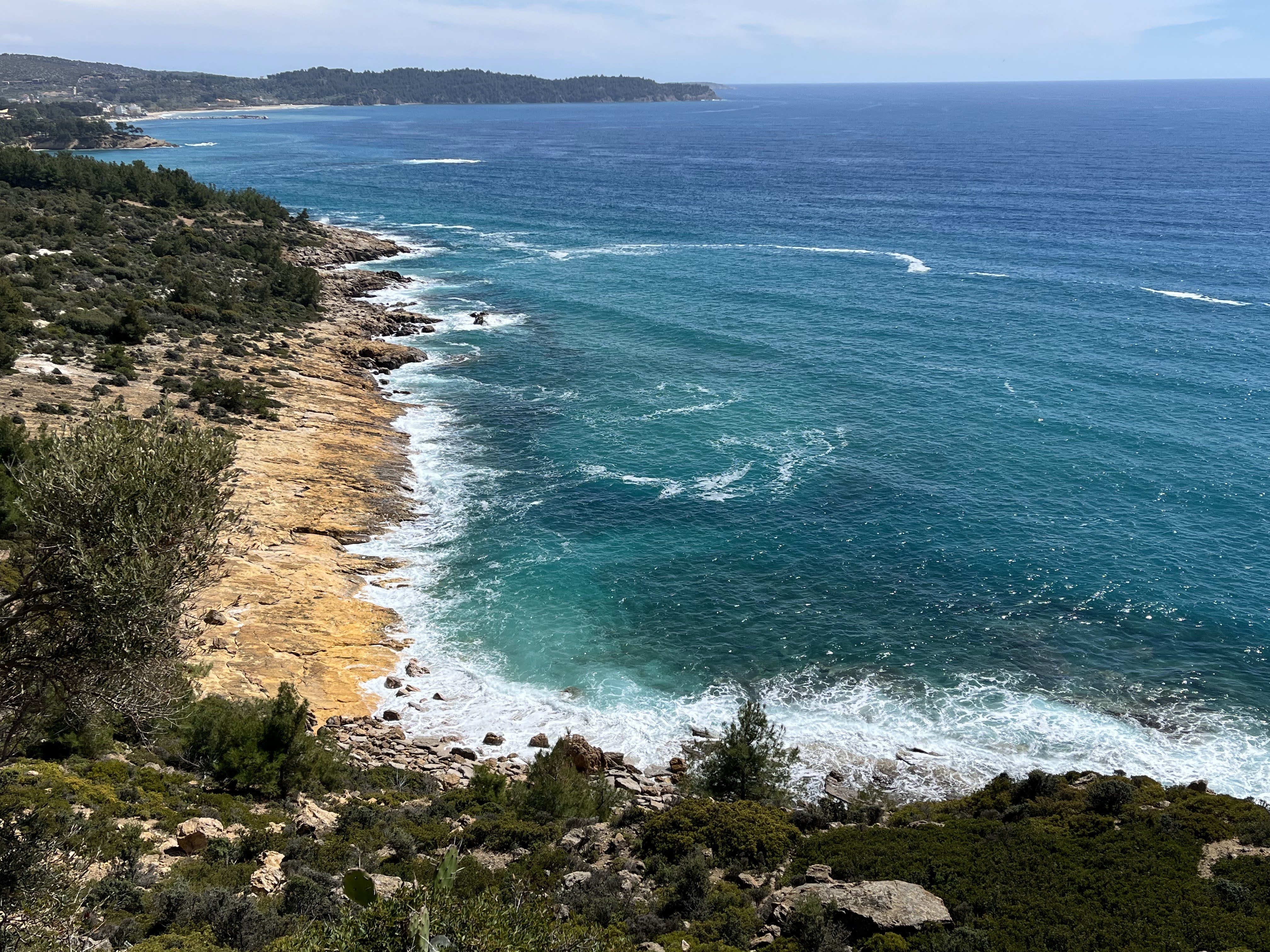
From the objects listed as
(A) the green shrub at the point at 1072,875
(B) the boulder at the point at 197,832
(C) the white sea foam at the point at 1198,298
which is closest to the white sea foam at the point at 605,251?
(C) the white sea foam at the point at 1198,298

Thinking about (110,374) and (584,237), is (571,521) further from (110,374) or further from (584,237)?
(584,237)

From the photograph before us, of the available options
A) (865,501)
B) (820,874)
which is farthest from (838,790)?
(865,501)

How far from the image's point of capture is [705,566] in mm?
45594

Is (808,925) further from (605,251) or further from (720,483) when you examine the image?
(605,251)

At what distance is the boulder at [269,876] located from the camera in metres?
20.1

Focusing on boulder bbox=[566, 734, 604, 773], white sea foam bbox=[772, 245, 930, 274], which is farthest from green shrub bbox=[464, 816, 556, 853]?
white sea foam bbox=[772, 245, 930, 274]

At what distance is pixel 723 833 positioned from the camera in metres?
25.4

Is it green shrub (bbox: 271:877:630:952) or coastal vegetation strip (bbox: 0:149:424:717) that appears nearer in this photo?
green shrub (bbox: 271:877:630:952)

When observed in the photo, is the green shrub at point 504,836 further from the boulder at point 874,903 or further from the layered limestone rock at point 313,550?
the layered limestone rock at point 313,550

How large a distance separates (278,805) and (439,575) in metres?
19.3

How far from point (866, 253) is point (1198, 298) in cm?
3611

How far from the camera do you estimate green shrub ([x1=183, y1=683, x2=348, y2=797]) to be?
25688 mm

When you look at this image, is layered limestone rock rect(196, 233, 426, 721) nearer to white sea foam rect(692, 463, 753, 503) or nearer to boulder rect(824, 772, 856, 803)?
white sea foam rect(692, 463, 753, 503)

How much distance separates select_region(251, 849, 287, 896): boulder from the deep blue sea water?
12452 mm
